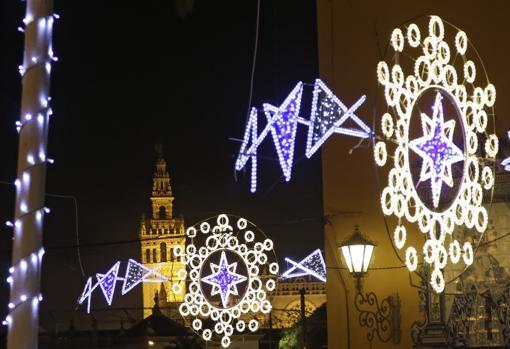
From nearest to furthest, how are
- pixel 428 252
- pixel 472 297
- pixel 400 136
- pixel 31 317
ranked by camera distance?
pixel 31 317 < pixel 400 136 < pixel 428 252 < pixel 472 297

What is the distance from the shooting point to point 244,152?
10.2m

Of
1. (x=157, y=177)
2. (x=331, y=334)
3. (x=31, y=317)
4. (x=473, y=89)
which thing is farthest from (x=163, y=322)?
(x=157, y=177)

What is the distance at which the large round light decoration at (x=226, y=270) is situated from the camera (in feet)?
48.2

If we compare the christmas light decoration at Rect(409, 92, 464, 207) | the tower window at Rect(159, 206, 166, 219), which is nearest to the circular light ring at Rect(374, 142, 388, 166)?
the christmas light decoration at Rect(409, 92, 464, 207)

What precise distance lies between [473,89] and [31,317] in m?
7.04

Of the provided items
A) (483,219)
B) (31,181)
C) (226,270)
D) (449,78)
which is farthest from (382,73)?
(226,270)

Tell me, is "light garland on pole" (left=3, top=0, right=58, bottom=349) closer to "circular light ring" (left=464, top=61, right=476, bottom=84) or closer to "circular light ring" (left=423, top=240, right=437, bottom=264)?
"circular light ring" (left=423, top=240, right=437, bottom=264)

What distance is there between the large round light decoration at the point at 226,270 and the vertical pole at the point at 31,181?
9885 mm

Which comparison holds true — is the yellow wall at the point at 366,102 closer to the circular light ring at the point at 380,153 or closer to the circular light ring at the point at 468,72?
the circular light ring at the point at 468,72

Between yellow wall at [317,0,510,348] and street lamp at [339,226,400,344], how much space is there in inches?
3.5

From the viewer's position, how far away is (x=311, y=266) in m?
15.5

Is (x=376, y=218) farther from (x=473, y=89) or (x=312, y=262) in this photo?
(x=312, y=262)

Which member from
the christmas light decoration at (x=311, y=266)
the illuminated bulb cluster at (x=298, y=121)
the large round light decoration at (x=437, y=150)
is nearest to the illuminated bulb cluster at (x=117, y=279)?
the christmas light decoration at (x=311, y=266)

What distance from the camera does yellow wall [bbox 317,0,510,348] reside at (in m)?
10.8
